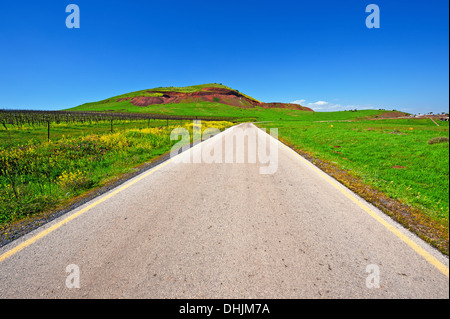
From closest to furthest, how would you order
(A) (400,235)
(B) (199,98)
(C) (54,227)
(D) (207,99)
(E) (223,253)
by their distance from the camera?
(E) (223,253)
(A) (400,235)
(C) (54,227)
(B) (199,98)
(D) (207,99)

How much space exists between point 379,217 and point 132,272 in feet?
13.8

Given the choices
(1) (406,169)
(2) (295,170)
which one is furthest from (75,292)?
(1) (406,169)

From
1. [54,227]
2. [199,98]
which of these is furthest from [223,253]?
[199,98]

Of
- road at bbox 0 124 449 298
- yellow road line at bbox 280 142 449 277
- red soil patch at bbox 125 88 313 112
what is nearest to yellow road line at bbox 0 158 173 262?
road at bbox 0 124 449 298

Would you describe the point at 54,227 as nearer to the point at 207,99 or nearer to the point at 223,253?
the point at 223,253

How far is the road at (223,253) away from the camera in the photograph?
2076 mm

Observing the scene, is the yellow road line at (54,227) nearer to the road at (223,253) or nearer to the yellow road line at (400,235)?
the road at (223,253)

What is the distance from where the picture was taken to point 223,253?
8.68 feet

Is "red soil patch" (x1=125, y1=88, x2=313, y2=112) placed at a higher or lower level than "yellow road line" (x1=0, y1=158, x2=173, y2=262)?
higher

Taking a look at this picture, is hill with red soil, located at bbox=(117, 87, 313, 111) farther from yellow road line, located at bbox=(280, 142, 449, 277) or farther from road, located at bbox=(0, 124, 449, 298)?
road, located at bbox=(0, 124, 449, 298)

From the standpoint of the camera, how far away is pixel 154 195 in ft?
15.4

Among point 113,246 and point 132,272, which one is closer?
point 132,272

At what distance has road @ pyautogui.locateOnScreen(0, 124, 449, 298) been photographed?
2.08m
